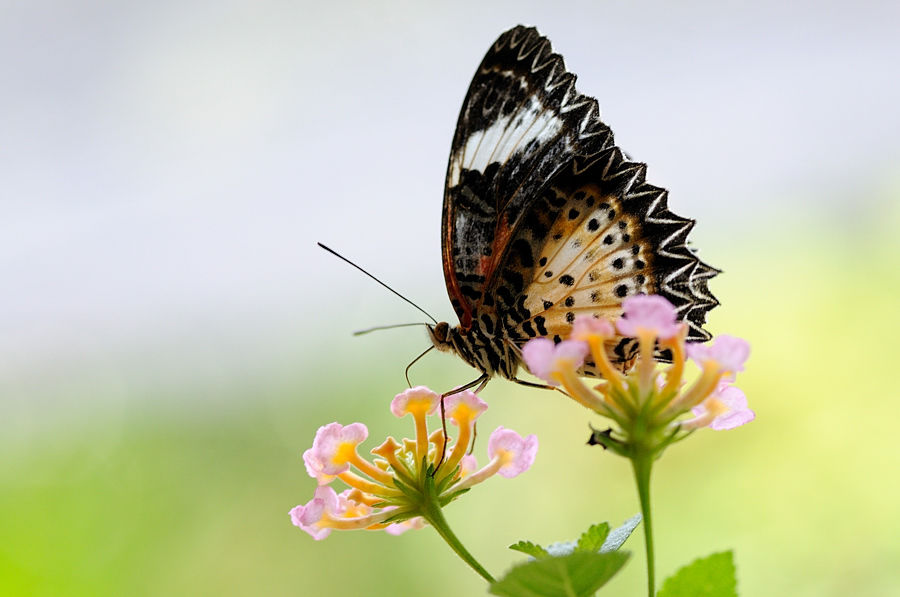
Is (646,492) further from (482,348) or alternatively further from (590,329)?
(482,348)

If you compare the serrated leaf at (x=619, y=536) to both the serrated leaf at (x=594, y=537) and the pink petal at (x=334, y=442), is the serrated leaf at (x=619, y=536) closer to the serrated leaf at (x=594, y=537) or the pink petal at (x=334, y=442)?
the serrated leaf at (x=594, y=537)

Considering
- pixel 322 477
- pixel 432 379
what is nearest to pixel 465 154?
pixel 322 477

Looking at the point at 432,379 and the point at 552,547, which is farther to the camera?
the point at 432,379

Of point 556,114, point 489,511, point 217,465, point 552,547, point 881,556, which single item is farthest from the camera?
point 217,465

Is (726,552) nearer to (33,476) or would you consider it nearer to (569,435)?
(569,435)

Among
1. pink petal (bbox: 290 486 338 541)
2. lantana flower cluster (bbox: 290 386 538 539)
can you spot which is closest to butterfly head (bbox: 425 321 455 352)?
lantana flower cluster (bbox: 290 386 538 539)

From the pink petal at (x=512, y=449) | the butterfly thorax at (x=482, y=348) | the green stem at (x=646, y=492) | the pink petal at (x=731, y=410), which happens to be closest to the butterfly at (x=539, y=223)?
the butterfly thorax at (x=482, y=348)

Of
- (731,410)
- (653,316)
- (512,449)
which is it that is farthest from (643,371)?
(512,449)
